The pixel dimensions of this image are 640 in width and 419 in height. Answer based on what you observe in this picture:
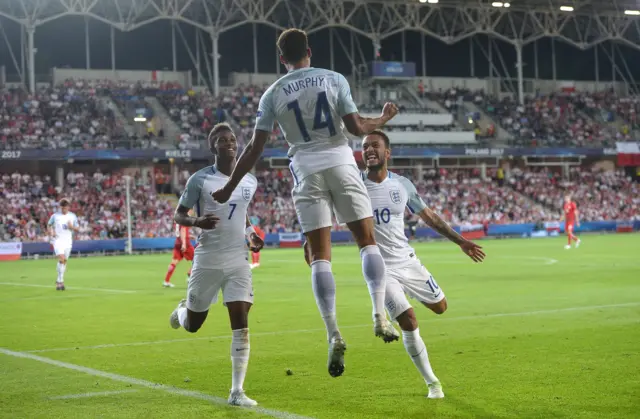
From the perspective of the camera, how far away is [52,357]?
11.7 m

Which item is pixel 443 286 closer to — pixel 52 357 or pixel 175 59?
pixel 52 357

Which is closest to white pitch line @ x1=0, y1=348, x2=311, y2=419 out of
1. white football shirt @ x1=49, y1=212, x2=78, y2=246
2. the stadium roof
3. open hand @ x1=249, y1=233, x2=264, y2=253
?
open hand @ x1=249, y1=233, x2=264, y2=253

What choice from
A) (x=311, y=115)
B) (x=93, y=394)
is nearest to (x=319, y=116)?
(x=311, y=115)

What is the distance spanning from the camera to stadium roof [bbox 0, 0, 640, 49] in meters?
57.8

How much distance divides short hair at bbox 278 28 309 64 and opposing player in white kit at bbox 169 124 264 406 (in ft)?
4.91

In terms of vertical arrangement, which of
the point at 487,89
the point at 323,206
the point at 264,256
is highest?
the point at 487,89

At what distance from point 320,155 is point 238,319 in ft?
6.45

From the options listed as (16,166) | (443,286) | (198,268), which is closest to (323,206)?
(198,268)

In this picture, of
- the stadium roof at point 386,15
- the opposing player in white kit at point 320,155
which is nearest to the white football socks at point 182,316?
the opposing player in white kit at point 320,155

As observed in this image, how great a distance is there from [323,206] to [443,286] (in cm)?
1542

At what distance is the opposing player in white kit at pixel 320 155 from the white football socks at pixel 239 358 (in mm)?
1224

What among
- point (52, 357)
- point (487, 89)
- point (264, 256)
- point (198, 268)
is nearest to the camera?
point (198, 268)

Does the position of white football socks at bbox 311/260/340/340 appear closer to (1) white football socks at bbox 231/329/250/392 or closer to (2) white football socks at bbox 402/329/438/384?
(2) white football socks at bbox 402/329/438/384

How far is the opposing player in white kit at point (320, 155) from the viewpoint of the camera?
746cm
